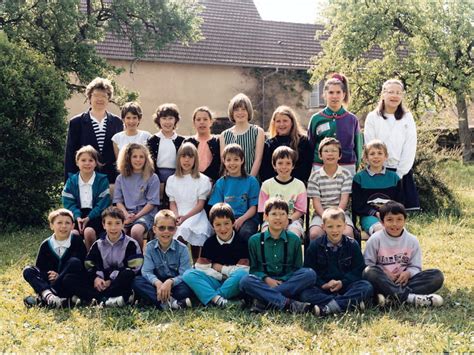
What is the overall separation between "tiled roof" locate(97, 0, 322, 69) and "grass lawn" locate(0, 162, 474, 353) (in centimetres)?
1779

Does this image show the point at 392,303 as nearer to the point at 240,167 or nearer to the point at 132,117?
the point at 240,167

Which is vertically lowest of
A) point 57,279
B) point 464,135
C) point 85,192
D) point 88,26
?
point 57,279

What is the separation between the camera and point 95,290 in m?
5.74

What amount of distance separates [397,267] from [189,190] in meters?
2.33

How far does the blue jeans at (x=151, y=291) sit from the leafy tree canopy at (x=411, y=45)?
13.4m

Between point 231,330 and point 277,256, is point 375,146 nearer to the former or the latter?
point 277,256

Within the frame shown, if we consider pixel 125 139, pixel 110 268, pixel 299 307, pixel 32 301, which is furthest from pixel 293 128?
pixel 32 301

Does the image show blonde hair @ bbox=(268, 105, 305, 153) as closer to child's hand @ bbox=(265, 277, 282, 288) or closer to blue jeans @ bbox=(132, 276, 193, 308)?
child's hand @ bbox=(265, 277, 282, 288)

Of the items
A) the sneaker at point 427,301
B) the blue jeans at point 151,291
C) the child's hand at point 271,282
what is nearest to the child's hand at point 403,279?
the sneaker at point 427,301

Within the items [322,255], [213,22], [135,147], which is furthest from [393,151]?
[213,22]

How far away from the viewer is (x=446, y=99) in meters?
19.9

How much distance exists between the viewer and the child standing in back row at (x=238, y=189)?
252 inches

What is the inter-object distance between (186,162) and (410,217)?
19.4ft

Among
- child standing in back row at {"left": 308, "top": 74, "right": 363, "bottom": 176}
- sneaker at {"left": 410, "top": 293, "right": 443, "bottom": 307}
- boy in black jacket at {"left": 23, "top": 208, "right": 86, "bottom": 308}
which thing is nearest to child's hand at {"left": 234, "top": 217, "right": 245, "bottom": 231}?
child standing in back row at {"left": 308, "top": 74, "right": 363, "bottom": 176}
